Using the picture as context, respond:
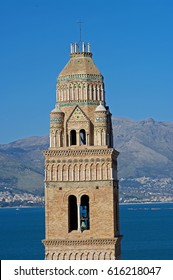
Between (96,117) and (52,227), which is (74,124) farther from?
(52,227)

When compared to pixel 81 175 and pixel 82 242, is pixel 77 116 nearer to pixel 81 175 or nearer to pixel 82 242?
pixel 81 175

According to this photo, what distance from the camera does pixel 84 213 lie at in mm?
43312

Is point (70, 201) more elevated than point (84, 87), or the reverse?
point (84, 87)

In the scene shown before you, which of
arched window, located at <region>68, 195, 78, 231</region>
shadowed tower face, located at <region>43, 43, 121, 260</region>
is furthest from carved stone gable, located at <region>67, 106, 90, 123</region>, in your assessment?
arched window, located at <region>68, 195, 78, 231</region>

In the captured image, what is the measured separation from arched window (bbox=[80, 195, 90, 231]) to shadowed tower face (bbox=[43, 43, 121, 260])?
51mm

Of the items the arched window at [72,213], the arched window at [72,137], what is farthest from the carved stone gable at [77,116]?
the arched window at [72,213]

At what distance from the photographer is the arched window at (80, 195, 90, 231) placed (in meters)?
42.4

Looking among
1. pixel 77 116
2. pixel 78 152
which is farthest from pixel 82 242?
pixel 77 116

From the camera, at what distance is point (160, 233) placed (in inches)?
7170

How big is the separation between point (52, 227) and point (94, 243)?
7.41 feet

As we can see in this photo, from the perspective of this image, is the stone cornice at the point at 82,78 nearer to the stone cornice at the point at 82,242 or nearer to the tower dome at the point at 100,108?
the tower dome at the point at 100,108
